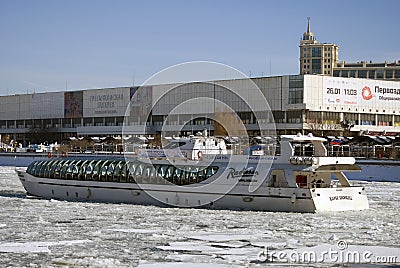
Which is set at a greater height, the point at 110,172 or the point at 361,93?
the point at 361,93

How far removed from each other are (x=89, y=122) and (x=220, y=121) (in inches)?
1531

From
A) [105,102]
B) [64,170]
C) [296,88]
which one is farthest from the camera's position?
[105,102]

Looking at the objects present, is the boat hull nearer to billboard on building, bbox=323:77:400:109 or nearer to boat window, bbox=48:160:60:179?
boat window, bbox=48:160:60:179

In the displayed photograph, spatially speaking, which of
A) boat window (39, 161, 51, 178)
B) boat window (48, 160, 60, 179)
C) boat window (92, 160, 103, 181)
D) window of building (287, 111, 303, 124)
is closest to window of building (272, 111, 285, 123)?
window of building (287, 111, 303, 124)

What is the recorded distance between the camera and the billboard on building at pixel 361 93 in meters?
117

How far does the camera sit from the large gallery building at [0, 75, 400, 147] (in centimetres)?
11519

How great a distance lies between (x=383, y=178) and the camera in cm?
6781

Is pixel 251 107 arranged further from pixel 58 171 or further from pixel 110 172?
pixel 110 172

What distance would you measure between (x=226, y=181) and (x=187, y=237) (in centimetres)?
1257

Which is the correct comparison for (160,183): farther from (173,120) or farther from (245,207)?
(173,120)

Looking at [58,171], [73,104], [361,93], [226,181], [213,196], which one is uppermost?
[361,93]

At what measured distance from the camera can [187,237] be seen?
27.2 metres

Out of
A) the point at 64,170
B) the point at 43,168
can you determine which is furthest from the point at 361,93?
the point at 64,170

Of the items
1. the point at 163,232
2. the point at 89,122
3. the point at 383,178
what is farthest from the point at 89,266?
the point at 89,122
